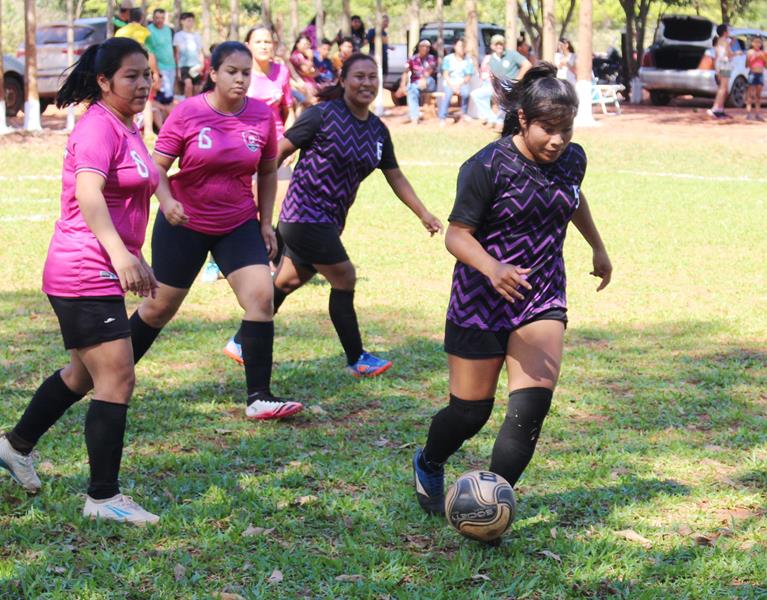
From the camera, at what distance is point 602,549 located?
5.01 meters

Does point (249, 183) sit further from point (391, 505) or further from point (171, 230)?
point (391, 505)

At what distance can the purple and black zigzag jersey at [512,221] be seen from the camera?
4777mm

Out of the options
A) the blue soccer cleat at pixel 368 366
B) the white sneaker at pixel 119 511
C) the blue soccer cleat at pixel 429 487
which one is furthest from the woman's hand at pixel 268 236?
the white sneaker at pixel 119 511

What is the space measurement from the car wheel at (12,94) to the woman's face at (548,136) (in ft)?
80.4

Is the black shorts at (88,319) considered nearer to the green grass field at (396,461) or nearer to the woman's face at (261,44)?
the green grass field at (396,461)

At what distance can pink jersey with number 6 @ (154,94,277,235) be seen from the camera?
6.78m

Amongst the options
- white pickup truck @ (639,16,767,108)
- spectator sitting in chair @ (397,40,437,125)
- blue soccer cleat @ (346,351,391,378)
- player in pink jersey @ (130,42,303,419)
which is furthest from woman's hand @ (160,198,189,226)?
white pickup truck @ (639,16,767,108)

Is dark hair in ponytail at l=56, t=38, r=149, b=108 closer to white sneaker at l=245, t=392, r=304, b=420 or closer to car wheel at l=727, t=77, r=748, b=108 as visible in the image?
white sneaker at l=245, t=392, r=304, b=420

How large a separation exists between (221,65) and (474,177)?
2.42 metres

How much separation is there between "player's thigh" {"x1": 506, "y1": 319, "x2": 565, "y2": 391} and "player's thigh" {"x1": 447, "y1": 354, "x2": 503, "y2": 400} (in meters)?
0.09

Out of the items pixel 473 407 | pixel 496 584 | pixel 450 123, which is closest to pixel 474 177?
pixel 473 407

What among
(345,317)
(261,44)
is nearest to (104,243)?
(345,317)

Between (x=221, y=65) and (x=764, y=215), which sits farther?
(x=764, y=215)

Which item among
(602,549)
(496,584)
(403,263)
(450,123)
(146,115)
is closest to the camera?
(496,584)
